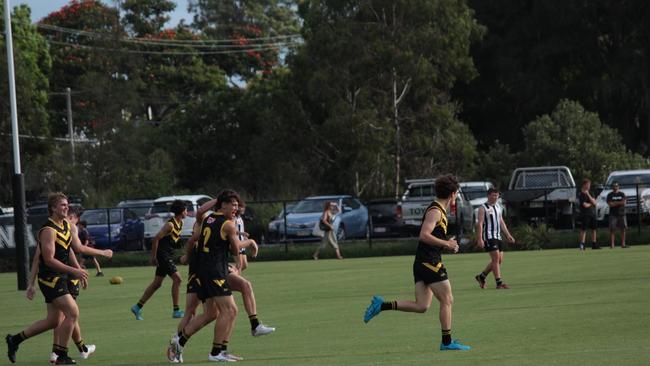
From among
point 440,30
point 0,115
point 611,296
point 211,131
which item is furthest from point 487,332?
point 211,131

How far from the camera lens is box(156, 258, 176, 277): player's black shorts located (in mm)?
20516

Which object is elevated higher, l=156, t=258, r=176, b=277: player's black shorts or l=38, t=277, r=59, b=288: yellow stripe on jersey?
l=38, t=277, r=59, b=288: yellow stripe on jersey

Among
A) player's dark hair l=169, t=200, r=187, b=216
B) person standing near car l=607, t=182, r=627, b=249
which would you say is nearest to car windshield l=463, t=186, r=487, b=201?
person standing near car l=607, t=182, r=627, b=249

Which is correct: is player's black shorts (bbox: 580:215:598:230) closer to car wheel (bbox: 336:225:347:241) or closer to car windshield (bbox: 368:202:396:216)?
car windshield (bbox: 368:202:396:216)

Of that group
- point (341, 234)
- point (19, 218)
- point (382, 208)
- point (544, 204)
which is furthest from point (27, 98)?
point (19, 218)

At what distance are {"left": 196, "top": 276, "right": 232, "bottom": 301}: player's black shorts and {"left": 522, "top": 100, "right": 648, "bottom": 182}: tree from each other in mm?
38474

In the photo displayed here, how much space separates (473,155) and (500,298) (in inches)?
1334

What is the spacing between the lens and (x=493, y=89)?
2532 inches

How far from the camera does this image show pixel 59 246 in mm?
14180

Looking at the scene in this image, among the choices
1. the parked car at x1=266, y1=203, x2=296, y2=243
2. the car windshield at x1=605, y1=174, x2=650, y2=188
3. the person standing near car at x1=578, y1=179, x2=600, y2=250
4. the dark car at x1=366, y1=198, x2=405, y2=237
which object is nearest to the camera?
the person standing near car at x1=578, y1=179, x2=600, y2=250

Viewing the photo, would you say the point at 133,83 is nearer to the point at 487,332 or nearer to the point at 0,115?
the point at 0,115

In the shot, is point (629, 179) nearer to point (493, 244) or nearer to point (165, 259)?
point (493, 244)

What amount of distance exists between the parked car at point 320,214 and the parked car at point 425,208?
1.95 metres

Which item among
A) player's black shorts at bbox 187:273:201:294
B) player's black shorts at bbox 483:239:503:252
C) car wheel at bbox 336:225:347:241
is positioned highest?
player's black shorts at bbox 187:273:201:294
